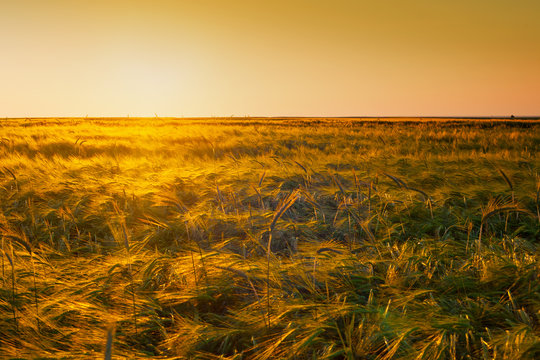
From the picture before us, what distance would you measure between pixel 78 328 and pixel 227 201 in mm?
2209

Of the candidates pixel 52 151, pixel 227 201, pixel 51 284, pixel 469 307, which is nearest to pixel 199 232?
pixel 227 201

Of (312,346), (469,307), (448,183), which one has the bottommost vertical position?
(312,346)

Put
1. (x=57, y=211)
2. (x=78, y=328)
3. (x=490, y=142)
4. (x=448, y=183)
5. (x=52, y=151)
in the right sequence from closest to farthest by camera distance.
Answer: (x=78, y=328), (x=57, y=211), (x=448, y=183), (x=52, y=151), (x=490, y=142)

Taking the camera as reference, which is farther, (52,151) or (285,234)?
(52,151)

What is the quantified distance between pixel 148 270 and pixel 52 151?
31.3 feet

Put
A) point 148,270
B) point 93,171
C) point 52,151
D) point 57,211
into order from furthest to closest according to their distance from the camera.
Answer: point 52,151 → point 93,171 → point 57,211 → point 148,270

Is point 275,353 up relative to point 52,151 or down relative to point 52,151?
down

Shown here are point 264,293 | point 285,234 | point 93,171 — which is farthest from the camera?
point 93,171

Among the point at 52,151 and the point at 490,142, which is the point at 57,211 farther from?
the point at 490,142

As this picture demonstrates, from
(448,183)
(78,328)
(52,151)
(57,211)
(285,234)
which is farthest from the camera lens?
(52,151)

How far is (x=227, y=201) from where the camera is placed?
3.58 m

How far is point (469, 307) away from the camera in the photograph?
1521 millimetres

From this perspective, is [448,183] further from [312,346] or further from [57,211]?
[57,211]

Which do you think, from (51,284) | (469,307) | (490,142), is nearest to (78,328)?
(51,284)
